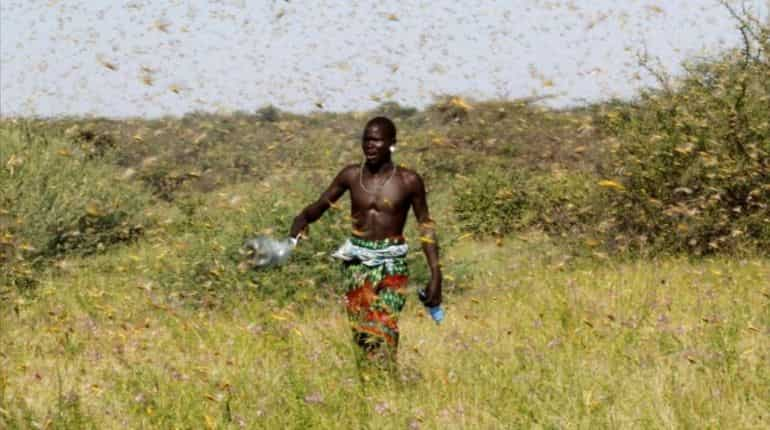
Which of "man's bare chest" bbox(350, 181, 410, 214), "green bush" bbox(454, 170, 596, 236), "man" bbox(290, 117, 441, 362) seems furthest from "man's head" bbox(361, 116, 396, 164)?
"green bush" bbox(454, 170, 596, 236)

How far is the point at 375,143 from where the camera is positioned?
5.82m

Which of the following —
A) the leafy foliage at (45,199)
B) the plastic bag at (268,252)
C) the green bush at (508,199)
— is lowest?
the green bush at (508,199)

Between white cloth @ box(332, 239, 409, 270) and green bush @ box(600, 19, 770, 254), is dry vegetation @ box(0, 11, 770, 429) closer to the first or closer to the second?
green bush @ box(600, 19, 770, 254)

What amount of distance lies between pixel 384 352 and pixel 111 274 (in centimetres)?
1142

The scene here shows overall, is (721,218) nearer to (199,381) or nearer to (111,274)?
(111,274)

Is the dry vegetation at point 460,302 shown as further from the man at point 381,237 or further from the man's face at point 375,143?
the man's face at point 375,143

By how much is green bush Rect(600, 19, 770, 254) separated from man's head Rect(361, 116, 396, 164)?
26.8ft

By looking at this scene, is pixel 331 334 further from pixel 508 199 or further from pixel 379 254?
pixel 508 199

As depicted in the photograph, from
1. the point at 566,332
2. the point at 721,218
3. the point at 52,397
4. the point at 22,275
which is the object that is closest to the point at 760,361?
the point at 566,332

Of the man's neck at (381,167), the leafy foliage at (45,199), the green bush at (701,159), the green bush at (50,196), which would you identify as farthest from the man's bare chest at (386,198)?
the leafy foliage at (45,199)

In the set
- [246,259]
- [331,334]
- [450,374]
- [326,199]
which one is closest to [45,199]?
[246,259]

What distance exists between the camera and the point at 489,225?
2655cm

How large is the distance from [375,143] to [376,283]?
87 cm

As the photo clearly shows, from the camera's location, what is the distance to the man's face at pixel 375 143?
19.1 feet
